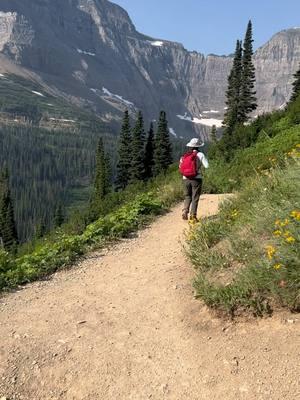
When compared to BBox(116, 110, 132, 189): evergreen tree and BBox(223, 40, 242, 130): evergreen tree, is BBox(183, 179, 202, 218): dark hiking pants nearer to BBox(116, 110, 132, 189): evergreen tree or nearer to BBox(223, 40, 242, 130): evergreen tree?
BBox(223, 40, 242, 130): evergreen tree

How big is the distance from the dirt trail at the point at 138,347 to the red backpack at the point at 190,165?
12.7 ft

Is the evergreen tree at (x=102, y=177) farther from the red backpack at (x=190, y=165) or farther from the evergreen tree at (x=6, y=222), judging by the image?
the red backpack at (x=190, y=165)

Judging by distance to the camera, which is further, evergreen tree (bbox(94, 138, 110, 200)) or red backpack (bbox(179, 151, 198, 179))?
evergreen tree (bbox(94, 138, 110, 200))

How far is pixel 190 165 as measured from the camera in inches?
460

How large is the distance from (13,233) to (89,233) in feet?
244

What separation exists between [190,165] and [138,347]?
6.29 metres

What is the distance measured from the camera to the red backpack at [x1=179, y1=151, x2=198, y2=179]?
11664 millimetres

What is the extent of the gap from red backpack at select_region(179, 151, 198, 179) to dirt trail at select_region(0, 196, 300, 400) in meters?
3.87

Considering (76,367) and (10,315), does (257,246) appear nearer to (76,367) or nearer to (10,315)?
(76,367)

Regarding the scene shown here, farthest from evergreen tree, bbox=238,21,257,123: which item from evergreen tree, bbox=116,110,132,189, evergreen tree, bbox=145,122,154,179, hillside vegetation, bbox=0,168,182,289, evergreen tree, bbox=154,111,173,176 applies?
hillside vegetation, bbox=0,168,182,289

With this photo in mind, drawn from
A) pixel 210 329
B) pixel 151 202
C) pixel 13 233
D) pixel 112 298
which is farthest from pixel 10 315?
pixel 13 233

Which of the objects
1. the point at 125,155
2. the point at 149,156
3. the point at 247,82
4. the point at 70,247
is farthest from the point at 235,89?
the point at 70,247

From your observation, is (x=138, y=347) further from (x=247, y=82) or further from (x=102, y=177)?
(x=102, y=177)

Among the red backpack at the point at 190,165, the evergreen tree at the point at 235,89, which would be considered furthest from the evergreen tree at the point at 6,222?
the red backpack at the point at 190,165
